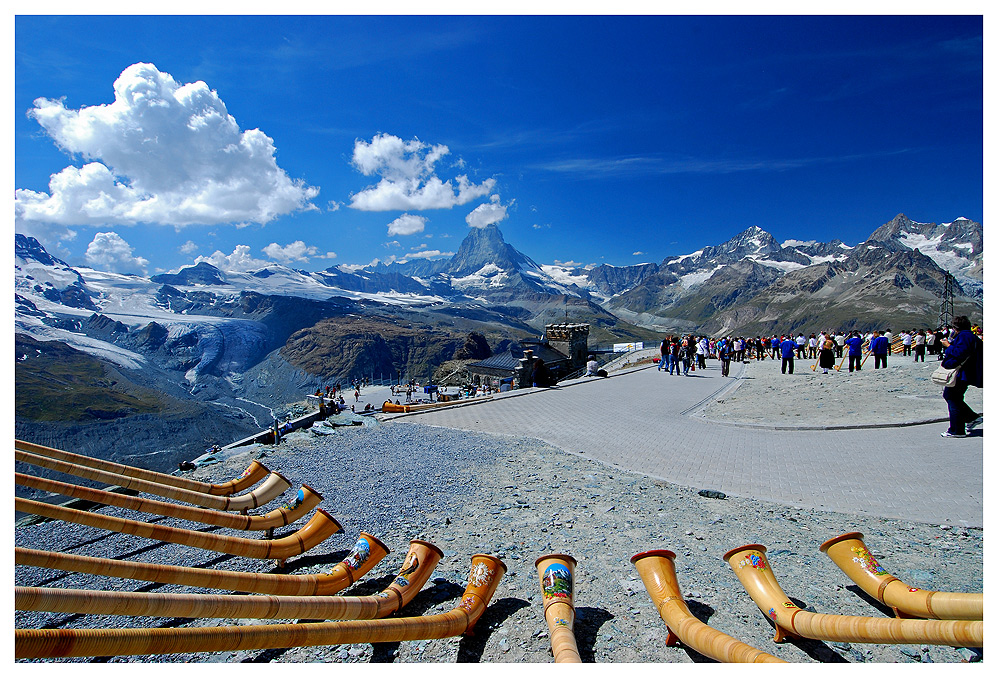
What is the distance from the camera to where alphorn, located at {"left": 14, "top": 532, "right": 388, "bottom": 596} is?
9.61 ft

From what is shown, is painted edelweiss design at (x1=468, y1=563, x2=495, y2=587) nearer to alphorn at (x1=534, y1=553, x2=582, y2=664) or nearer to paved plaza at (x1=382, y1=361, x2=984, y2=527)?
alphorn at (x1=534, y1=553, x2=582, y2=664)

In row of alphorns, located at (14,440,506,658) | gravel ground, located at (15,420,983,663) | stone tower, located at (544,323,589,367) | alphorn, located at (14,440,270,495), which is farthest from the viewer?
stone tower, located at (544,323,589,367)

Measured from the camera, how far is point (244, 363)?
15912 cm

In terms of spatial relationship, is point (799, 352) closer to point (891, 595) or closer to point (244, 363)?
point (891, 595)

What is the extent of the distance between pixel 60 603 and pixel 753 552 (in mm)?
5066

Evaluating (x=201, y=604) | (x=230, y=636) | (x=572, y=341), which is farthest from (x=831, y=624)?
(x=572, y=341)

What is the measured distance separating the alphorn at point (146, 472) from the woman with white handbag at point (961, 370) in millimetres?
12201

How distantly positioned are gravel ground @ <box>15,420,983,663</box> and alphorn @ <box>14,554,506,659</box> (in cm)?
30

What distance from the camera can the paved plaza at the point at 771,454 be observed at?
21.6 feet

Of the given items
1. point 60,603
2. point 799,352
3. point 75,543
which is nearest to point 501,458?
point 75,543

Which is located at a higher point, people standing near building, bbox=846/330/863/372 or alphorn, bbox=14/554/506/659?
people standing near building, bbox=846/330/863/372

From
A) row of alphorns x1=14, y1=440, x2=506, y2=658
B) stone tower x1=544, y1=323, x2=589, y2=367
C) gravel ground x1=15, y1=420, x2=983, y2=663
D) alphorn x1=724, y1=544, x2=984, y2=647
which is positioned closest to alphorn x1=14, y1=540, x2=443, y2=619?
row of alphorns x1=14, y1=440, x2=506, y2=658

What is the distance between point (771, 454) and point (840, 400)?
6.42 meters

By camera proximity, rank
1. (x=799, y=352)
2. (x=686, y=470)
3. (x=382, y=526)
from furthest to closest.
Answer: (x=799, y=352) < (x=686, y=470) < (x=382, y=526)
